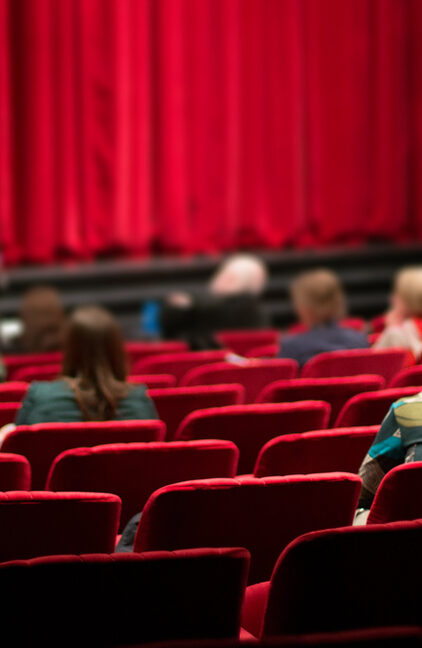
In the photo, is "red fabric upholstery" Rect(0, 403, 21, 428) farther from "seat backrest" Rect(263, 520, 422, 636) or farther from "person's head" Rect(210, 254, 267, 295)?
"person's head" Rect(210, 254, 267, 295)

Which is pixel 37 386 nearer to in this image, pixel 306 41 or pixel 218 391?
pixel 218 391

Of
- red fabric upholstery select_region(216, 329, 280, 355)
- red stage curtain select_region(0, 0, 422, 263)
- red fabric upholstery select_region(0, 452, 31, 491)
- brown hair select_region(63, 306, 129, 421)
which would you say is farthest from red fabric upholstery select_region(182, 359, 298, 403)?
red stage curtain select_region(0, 0, 422, 263)

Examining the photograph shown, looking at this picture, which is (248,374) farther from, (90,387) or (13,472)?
(13,472)

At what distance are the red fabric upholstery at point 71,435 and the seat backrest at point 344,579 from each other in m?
0.90

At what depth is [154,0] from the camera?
7.42 m

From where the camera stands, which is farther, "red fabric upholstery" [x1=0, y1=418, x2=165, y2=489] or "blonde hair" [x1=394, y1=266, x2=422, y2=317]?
"blonde hair" [x1=394, y1=266, x2=422, y2=317]

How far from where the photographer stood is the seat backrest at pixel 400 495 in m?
1.79

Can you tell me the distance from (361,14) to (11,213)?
3176 mm

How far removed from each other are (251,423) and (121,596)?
120 cm

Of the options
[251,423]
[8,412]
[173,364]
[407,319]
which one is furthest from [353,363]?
[8,412]

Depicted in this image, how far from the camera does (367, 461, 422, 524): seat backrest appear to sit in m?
1.79

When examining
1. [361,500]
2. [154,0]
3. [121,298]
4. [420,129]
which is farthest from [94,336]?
[420,129]

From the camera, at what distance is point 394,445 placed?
2.03m

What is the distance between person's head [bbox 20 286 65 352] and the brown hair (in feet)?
4.89
